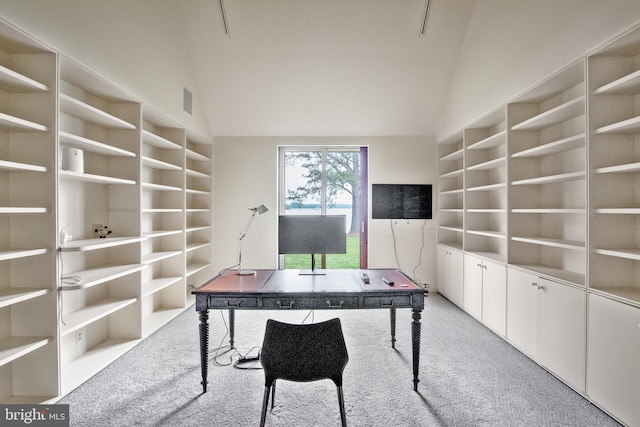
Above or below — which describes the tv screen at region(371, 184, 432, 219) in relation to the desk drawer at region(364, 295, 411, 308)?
above

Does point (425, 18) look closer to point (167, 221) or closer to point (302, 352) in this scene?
point (302, 352)

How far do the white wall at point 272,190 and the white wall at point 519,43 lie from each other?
0.89 m

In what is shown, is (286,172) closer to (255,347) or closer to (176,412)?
(255,347)

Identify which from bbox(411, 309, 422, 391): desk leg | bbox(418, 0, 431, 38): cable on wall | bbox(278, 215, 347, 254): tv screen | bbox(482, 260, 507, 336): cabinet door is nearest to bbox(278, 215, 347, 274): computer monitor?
bbox(278, 215, 347, 254): tv screen

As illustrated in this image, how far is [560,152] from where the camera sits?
117 inches

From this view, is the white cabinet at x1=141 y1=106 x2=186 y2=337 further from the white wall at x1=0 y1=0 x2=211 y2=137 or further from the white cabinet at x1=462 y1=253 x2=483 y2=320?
the white cabinet at x1=462 y1=253 x2=483 y2=320

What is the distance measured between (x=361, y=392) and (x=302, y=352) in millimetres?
923

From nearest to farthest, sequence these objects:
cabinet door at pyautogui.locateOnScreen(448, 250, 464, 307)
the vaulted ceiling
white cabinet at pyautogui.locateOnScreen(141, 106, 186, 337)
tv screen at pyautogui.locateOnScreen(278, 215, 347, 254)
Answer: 1. tv screen at pyautogui.locateOnScreen(278, 215, 347, 254)
2. the vaulted ceiling
3. white cabinet at pyautogui.locateOnScreen(141, 106, 186, 337)
4. cabinet door at pyautogui.locateOnScreen(448, 250, 464, 307)

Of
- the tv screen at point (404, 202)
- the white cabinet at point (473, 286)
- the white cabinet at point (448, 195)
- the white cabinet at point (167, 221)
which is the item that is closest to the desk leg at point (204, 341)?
the white cabinet at point (167, 221)

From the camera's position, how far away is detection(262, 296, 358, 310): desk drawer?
2.25m

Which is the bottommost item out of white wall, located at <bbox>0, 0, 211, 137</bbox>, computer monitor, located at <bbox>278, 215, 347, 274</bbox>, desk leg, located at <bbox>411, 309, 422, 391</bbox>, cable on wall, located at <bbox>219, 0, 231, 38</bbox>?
desk leg, located at <bbox>411, 309, 422, 391</bbox>

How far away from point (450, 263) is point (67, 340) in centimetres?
456

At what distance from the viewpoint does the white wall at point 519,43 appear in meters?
2.08

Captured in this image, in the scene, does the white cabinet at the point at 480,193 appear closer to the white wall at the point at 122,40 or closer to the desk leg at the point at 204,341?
the desk leg at the point at 204,341
